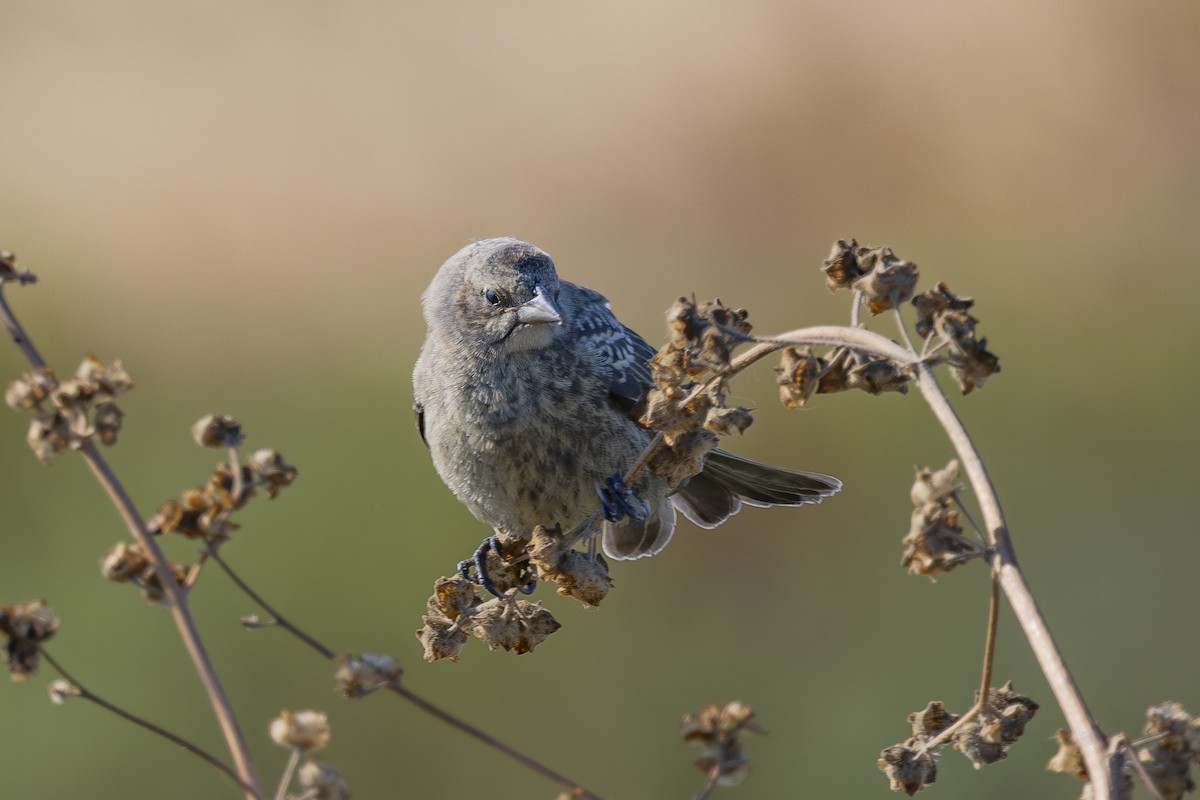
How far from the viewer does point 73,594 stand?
1014 centimetres

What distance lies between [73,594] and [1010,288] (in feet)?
24.2

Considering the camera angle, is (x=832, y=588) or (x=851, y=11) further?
(x=851, y=11)

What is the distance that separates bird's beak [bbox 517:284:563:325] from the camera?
4.51 metres

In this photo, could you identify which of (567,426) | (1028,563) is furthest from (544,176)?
(567,426)

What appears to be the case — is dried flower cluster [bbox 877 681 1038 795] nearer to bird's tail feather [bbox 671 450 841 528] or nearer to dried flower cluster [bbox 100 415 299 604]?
dried flower cluster [bbox 100 415 299 604]

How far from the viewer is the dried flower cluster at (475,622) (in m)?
2.83

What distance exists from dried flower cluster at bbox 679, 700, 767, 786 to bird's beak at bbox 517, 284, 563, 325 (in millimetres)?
2026

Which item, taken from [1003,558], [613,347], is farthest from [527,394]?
[1003,558]

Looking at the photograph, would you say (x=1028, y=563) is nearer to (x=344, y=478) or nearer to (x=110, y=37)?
(x=344, y=478)

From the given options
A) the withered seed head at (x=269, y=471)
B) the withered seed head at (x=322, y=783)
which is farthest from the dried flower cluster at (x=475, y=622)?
the withered seed head at (x=322, y=783)

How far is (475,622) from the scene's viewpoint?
112 inches

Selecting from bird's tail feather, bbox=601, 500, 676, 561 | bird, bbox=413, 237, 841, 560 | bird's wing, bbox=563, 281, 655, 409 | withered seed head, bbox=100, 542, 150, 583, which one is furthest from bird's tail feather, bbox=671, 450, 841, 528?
withered seed head, bbox=100, 542, 150, 583

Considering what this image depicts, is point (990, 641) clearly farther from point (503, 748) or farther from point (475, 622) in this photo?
point (475, 622)

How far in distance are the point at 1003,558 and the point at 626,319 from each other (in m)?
9.34
